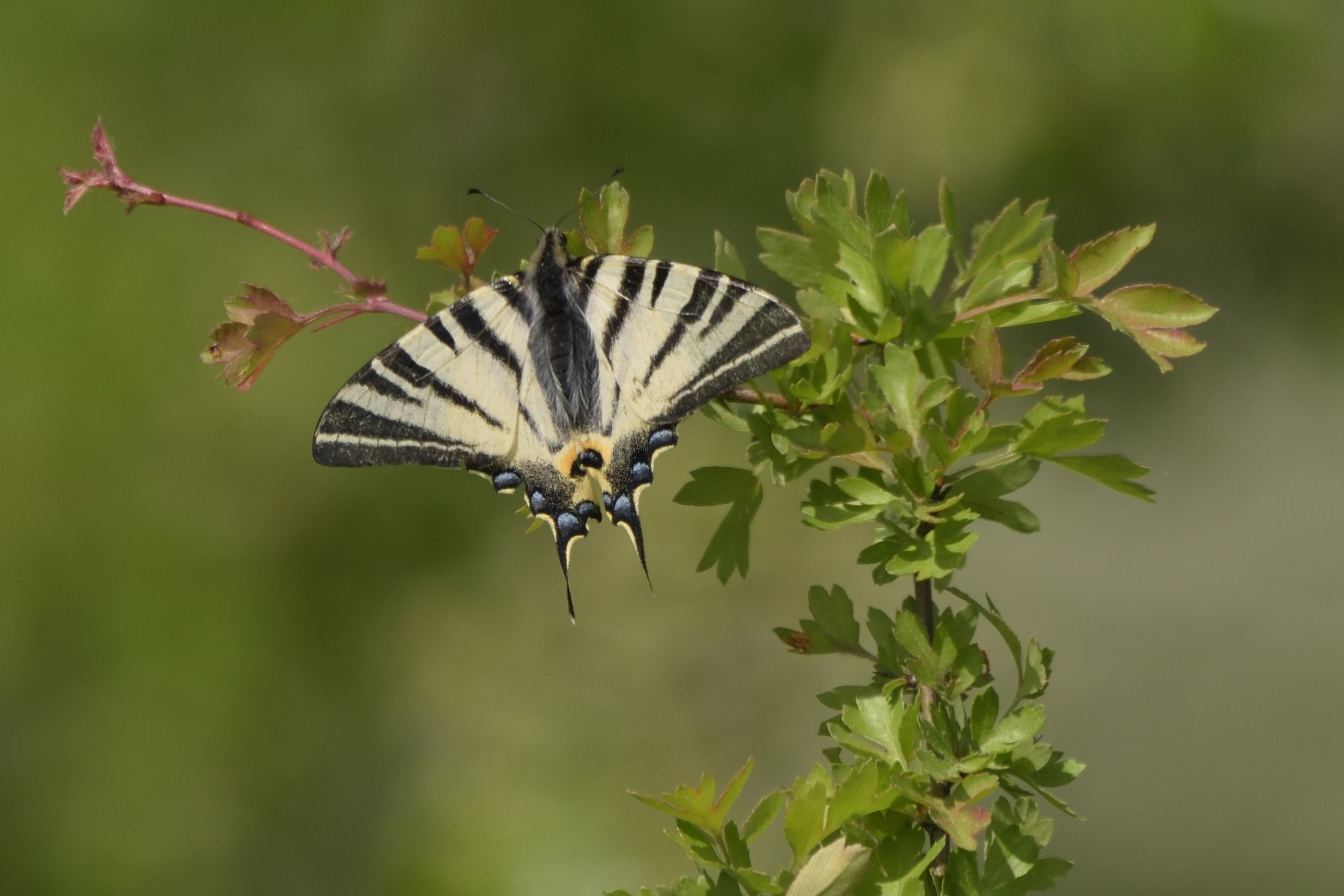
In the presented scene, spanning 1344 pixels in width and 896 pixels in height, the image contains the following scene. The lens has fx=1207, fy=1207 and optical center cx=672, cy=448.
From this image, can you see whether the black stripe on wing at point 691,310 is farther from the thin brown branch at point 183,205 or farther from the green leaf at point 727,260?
the thin brown branch at point 183,205

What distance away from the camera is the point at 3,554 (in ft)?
8.25

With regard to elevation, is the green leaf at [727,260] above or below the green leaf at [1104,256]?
above

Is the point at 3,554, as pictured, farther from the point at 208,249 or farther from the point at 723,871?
the point at 723,871

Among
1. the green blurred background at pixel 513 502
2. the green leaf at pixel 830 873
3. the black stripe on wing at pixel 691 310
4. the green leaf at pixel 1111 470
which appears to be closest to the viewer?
the green leaf at pixel 830 873

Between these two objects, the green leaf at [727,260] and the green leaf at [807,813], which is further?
the green leaf at [727,260]

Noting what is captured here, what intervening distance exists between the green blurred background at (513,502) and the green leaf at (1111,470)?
1.88 m

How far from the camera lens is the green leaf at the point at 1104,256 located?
0.70m

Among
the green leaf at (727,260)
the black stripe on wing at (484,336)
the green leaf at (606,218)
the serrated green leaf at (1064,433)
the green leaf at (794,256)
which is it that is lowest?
the serrated green leaf at (1064,433)

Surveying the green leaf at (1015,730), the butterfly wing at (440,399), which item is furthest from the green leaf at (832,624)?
the butterfly wing at (440,399)

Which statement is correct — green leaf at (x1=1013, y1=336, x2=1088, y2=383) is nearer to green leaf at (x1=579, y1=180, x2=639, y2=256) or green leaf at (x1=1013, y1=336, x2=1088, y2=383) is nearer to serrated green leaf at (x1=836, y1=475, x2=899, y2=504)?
serrated green leaf at (x1=836, y1=475, x2=899, y2=504)

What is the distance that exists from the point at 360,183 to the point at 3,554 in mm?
1107

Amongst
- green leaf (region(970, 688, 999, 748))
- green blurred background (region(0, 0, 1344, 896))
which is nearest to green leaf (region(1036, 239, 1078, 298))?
green leaf (region(970, 688, 999, 748))

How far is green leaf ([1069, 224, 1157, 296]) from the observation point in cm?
70

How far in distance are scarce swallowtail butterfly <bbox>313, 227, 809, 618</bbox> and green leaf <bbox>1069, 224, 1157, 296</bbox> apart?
0.22m
